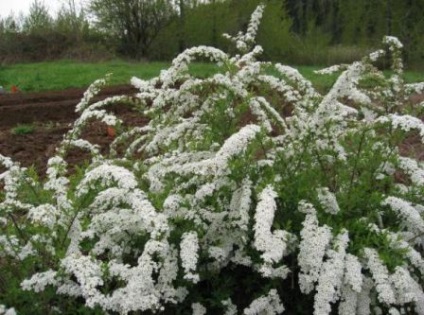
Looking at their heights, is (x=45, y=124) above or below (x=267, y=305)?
below

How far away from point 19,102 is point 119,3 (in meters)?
16.1

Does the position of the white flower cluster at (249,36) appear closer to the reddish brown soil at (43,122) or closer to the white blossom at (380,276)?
the white blossom at (380,276)

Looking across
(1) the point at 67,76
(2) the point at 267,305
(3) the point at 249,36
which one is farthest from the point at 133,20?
(2) the point at 267,305

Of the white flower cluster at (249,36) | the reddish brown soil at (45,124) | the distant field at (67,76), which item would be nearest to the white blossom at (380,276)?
the white flower cluster at (249,36)

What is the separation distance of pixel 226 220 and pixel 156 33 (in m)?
26.3

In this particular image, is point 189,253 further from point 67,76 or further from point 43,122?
point 67,76

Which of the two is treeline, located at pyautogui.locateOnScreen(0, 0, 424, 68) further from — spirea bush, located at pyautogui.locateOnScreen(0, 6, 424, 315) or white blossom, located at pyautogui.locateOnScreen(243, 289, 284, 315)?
white blossom, located at pyautogui.locateOnScreen(243, 289, 284, 315)

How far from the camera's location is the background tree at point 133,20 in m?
27.9

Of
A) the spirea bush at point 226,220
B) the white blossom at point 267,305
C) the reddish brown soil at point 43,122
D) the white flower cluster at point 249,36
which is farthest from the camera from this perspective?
the reddish brown soil at point 43,122

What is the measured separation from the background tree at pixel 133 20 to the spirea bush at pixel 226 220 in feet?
79.5

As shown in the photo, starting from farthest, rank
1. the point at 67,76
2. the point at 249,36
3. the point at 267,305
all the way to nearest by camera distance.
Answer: the point at 67,76, the point at 249,36, the point at 267,305

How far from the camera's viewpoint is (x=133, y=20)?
28.5 meters

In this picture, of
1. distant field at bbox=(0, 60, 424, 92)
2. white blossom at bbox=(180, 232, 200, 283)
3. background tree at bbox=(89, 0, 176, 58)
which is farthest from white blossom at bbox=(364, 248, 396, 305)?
background tree at bbox=(89, 0, 176, 58)

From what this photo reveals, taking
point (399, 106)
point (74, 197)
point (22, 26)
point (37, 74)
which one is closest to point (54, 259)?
point (74, 197)
